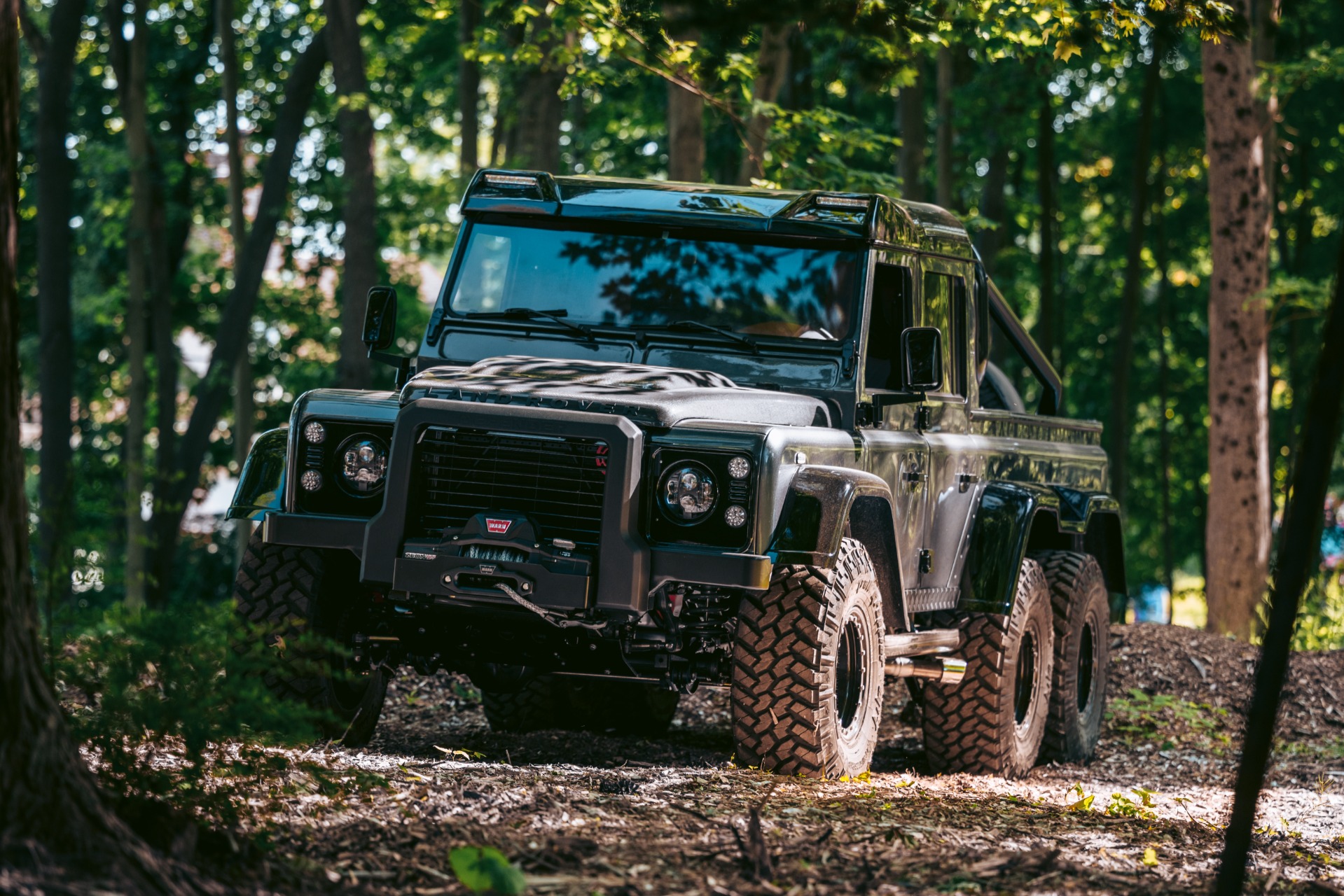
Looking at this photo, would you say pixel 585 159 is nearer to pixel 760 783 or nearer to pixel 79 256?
pixel 79 256

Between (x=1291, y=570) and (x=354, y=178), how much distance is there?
17.9m

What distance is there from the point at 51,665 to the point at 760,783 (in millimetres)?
2766

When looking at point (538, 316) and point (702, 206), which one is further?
point (702, 206)

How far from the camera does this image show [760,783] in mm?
6234

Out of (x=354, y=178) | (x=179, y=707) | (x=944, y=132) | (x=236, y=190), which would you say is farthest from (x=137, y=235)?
(x=179, y=707)

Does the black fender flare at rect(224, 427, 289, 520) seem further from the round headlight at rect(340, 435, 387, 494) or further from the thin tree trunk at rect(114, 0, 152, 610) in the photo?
the thin tree trunk at rect(114, 0, 152, 610)

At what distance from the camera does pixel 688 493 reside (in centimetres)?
626

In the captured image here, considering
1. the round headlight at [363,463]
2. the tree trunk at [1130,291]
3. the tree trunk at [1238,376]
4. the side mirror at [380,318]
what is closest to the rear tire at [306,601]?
the round headlight at [363,463]

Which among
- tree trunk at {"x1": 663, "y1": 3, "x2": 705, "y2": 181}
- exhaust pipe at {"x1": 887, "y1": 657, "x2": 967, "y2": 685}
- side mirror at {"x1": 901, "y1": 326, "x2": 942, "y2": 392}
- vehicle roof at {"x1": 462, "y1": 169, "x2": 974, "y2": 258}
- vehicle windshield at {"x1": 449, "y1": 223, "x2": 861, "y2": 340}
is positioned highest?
tree trunk at {"x1": 663, "y1": 3, "x2": 705, "y2": 181}

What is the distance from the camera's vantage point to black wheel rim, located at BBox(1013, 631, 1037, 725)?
903cm

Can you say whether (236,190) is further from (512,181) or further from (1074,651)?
(1074,651)

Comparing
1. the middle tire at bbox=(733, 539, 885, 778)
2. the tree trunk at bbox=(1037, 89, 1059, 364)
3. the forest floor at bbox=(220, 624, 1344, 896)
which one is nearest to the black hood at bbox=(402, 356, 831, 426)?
the middle tire at bbox=(733, 539, 885, 778)

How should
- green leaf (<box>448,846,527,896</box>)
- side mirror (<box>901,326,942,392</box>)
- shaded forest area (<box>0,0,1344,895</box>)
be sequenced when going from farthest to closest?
side mirror (<box>901,326,942,392</box>), shaded forest area (<box>0,0,1344,895</box>), green leaf (<box>448,846,527,896</box>)

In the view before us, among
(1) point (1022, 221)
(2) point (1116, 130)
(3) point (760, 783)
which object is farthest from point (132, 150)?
(3) point (760, 783)
